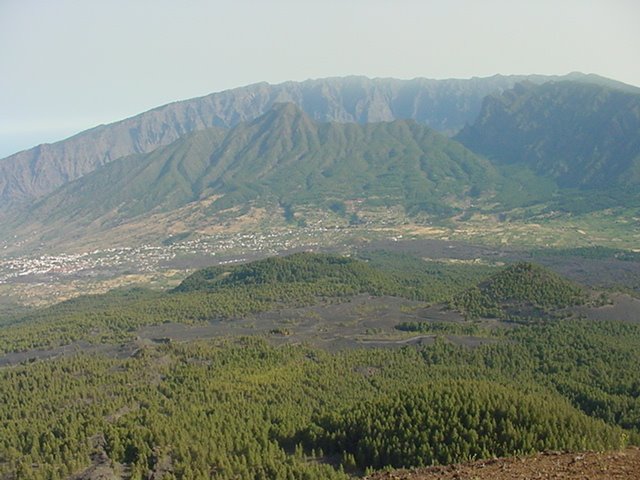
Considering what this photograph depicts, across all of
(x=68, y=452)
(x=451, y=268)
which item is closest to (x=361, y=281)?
(x=451, y=268)

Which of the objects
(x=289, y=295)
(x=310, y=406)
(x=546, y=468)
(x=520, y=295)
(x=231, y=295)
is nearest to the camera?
(x=546, y=468)

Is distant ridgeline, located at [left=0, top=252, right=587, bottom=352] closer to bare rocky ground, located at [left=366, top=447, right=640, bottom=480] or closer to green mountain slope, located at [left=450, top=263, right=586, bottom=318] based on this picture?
green mountain slope, located at [left=450, top=263, right=586, bottom=318]

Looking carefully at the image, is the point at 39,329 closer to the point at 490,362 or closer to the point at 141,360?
the point at 141,360

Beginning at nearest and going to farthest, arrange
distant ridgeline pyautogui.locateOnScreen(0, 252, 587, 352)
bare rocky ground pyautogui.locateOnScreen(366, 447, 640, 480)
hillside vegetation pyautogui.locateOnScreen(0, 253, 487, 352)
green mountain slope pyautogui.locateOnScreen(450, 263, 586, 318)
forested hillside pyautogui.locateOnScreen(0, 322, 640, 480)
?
bare rocky ground pyautogui.locateOnScreen(366, 447, 640, 480)
forested hillside pyautogui.locateOnScreen(0, 322, 640, 480)
green mountain slope pyautogui.locateOnScreen(450, 263, 586, 318)
distant ridgeline pyautogui.locateOnScreen(0, 252, 587, 352)
hillside vegetation pyautogui.locateOnScreen(0, 253, 487, 352)

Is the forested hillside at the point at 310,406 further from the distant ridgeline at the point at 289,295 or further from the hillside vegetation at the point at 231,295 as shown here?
the hillside vegetation at the point at 231,295

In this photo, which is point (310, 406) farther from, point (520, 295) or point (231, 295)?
point (231, 295)

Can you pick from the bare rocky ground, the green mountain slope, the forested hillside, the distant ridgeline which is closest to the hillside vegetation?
the distant ridgeline

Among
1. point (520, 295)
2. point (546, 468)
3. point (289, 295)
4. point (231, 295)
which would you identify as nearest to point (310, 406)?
point (546, 468)

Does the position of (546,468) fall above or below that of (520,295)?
above

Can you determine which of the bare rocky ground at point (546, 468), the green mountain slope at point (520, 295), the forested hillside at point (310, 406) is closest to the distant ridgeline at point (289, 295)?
the green mountain slope at point (520, 295)

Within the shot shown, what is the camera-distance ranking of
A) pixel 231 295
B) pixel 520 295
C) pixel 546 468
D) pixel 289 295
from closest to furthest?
pixel 546 468, pixel 520 295, pixel 289 295, pixel 231 295
